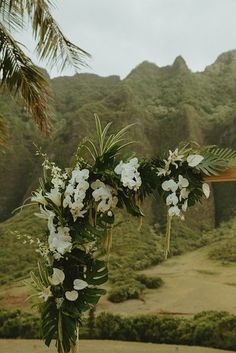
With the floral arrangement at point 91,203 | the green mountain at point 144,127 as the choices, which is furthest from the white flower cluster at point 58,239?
the green mountain at point 144,127

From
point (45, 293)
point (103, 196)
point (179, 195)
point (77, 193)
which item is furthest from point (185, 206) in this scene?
point (45, 293)

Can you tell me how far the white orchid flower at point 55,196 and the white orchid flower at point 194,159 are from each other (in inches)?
21.1

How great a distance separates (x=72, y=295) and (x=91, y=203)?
0.39 meters

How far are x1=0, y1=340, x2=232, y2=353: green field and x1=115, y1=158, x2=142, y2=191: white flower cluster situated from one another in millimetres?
3399

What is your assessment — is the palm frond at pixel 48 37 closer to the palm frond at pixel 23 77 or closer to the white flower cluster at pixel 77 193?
the palm frond at pixel 23 77

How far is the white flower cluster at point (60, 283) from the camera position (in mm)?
1889

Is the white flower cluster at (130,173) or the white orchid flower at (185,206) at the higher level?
the white flower cluster at (130,173)

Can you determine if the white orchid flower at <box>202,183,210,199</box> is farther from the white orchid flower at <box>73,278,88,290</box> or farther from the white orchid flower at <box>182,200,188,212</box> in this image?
the white orchid flower at <box>73,278,88,290</box>

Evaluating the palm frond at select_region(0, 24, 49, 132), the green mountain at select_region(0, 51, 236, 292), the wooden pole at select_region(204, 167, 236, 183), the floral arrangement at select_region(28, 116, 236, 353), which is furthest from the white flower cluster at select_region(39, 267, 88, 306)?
the green mountain at select_region(0, 51, 236, 292)

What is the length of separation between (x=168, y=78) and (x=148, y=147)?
270cm

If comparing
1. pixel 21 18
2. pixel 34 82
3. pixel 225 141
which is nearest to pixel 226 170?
pixel 34 82

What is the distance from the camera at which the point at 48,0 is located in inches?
157

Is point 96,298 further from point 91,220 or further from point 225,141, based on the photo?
point 225,141

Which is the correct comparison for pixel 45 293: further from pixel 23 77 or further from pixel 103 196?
pixel 23 77
